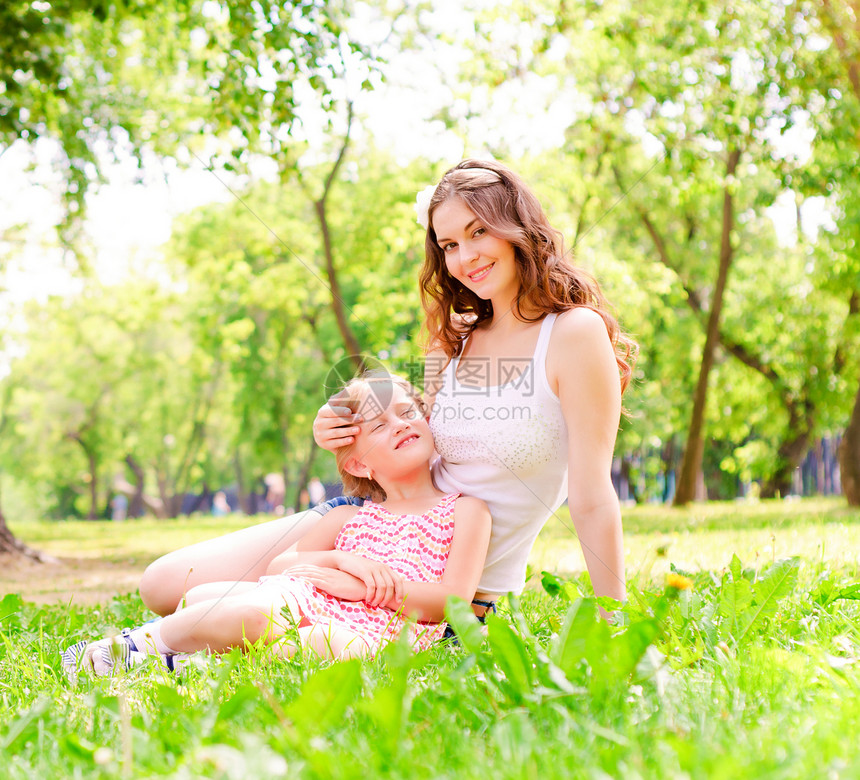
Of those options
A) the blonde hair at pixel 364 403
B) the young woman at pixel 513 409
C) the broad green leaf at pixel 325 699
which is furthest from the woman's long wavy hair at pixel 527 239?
the broad green leaf at pixel 325 699

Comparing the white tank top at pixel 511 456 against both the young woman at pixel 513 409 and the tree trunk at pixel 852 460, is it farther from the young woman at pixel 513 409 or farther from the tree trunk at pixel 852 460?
the tree trunk at pixel 852 460

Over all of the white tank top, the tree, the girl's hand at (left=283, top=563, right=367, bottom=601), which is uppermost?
the tree

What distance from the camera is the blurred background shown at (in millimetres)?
7766

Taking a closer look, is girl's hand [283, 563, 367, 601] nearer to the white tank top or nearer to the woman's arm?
the white tank top

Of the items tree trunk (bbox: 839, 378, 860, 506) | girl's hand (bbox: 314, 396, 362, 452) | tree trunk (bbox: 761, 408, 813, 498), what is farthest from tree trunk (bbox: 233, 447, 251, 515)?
girl's hand (bbox: 314, 396, 362, 452)

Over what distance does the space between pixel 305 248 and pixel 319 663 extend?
14.9 m

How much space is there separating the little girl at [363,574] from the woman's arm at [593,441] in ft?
1.04

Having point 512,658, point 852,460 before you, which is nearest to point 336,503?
point 512,658

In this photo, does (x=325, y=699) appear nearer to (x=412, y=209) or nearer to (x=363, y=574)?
(x=363, y=574)

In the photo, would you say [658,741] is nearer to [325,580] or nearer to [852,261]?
[325,580]

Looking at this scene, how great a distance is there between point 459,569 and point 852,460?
306 inches

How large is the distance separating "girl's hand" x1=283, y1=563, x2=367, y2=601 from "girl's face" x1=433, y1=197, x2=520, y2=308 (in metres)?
1.10

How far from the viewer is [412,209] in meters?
12.0

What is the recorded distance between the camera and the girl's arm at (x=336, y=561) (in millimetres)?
2297
